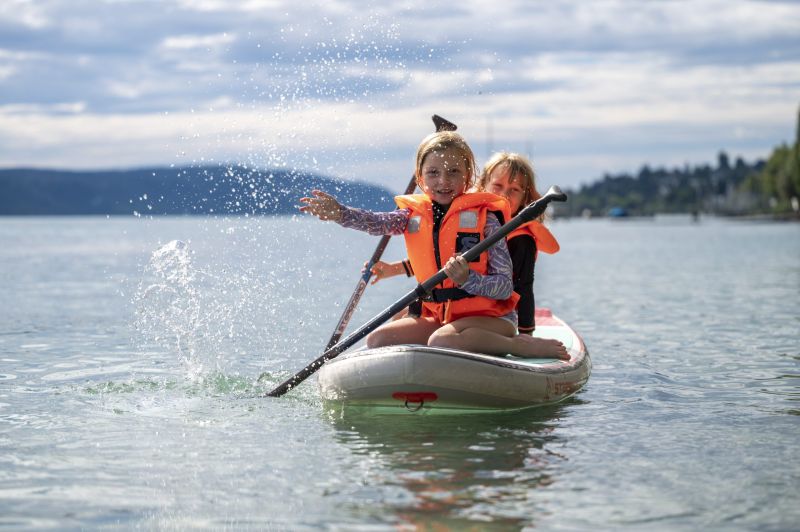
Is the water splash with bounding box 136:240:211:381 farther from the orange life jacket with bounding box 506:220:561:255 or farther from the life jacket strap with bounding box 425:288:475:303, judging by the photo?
the orange life jacket with bounding box 506:220:561:255

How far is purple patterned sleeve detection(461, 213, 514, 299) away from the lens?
277 inches

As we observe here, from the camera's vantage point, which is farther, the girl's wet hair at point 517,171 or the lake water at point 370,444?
the girl's wet hair at point 517,171

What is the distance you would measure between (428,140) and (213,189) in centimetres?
363

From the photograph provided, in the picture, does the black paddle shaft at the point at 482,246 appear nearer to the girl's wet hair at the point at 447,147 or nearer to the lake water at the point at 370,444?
the girl's wet hair at the point at 447,147

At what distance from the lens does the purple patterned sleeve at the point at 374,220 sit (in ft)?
23.4

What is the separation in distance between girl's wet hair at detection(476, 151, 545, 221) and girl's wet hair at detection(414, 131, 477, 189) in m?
1.10

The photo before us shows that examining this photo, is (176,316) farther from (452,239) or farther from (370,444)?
A: (370,444)

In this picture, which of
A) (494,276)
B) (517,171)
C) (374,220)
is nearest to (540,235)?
(517,171)

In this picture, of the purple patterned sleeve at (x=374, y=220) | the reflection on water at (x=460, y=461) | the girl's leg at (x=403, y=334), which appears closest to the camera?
the reflection on water at (x=460, y=461)

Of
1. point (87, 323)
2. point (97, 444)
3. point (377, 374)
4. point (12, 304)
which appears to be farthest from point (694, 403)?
point (12, 304)

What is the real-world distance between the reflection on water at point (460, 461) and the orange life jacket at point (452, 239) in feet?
2.47

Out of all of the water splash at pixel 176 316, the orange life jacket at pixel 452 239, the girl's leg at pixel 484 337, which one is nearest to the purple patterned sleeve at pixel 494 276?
the orange life jacket at pixel 452 239

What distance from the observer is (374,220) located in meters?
7.24

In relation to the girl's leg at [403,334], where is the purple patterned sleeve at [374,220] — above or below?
above
